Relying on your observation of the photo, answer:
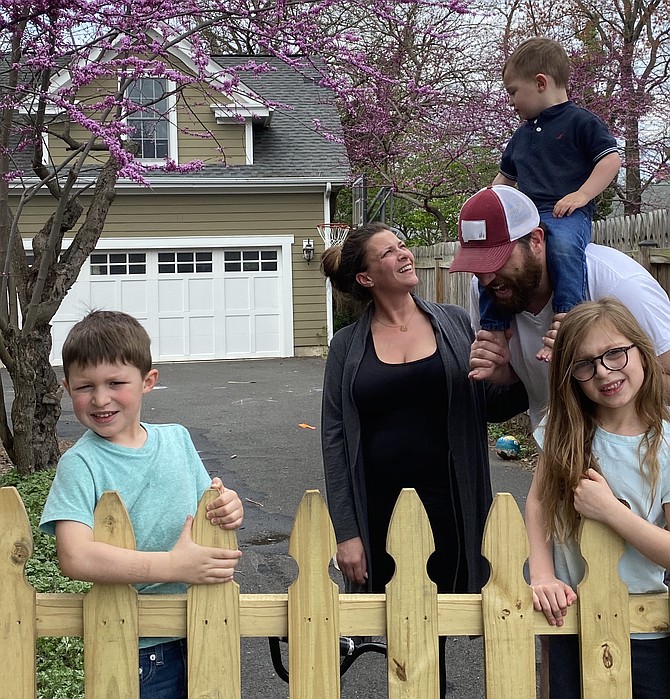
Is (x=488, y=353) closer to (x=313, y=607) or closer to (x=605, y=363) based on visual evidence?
(x=605, y=363)

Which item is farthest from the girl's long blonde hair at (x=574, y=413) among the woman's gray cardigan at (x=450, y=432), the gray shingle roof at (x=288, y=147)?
the gray shingle roof at (x=288, y=147)

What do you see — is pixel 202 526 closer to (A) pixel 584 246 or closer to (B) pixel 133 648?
(B) pixel 133 648

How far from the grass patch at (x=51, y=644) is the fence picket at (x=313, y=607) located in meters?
0.91

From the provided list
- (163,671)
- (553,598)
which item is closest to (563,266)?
(553,598)

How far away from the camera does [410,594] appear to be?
2033mm

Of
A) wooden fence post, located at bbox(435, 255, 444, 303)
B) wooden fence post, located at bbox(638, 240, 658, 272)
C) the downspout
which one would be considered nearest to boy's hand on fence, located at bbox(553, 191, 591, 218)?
wooden fence post, located at bbox(638, 240, 658, 272)

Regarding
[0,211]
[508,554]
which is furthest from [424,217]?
[508,554]

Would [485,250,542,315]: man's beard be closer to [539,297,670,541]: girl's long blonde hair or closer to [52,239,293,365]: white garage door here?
[539,297,670,541]: girl's long blonde hair

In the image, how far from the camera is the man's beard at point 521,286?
8.12 feet

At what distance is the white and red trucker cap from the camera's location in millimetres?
2412

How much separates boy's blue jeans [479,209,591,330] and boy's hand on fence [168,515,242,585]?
109 cm

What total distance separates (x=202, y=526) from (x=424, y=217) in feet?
74.5

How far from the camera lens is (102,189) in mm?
7309

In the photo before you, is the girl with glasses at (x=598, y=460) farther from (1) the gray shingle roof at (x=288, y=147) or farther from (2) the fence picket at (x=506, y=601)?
(1) the gray shingle roof at (x=288, y=147)
